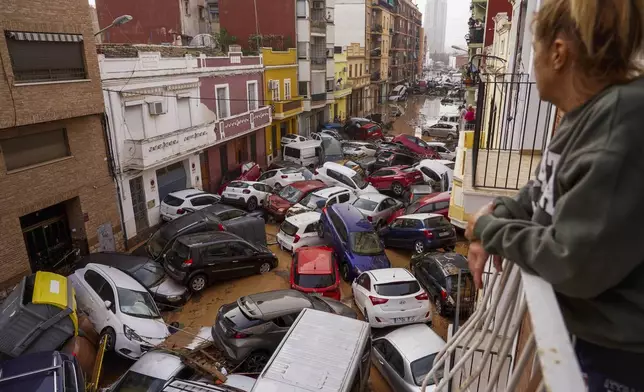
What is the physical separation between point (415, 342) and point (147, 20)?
2783cm

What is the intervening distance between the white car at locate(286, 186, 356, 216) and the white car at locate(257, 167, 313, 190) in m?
2.91

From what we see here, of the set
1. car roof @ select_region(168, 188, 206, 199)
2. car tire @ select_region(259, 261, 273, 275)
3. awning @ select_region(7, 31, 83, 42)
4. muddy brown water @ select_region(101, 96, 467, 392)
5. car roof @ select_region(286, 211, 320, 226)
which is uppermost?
awning @ select_region(7, 31, 83, 42)

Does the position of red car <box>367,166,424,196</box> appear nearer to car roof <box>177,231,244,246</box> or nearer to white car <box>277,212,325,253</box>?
white car <box>277,212,325,253</box>

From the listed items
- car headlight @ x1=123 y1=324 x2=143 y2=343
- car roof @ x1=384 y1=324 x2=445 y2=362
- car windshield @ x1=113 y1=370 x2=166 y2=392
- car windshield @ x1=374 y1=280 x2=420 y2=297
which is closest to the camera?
car windshield @ x1=113 y1=370 x2=166 y2=392

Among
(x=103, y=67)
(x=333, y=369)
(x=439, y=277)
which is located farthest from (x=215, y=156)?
(x=333, y=369)

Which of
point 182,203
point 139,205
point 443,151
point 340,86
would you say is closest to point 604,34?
point 182,203

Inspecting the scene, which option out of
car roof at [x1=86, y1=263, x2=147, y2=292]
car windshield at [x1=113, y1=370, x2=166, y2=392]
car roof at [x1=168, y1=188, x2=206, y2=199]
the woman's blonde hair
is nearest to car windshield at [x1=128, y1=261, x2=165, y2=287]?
car roof at [x1=86, y1=263, x2=147, y2=292]

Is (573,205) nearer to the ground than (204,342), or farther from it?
farther from it

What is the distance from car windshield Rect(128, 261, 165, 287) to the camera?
463 inches

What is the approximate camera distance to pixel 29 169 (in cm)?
1240

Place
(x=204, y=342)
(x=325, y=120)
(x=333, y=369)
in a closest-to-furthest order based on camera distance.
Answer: (x=333, y=369)
(x=204, y=342)
(x=325, y=120)

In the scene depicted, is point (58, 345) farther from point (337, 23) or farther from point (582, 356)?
point (337, 23)

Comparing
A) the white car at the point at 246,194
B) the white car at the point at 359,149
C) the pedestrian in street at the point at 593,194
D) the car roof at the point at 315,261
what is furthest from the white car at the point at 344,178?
the pedestrian in street at the point at 593,194

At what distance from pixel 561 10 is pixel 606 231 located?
27.3 inches
